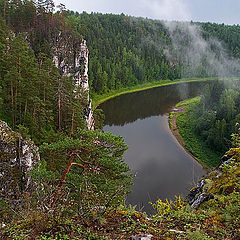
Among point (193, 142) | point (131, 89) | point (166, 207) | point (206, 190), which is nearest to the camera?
point (166, 207)

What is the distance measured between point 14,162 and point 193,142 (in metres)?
35.9

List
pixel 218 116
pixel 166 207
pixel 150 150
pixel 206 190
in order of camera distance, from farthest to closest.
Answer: pixel 218 116
pixel 150 150
pixel 206 190
pixel 166 207

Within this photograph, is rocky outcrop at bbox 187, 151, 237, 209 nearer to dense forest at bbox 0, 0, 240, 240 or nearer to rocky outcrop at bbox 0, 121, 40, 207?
dense forest at bbox 0, 0, 240, 240

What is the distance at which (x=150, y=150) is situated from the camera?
41.1 meters

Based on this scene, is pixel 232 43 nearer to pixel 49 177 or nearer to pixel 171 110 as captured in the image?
pixel 171 110

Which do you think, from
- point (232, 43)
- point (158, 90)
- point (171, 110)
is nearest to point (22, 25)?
point (171, 110)

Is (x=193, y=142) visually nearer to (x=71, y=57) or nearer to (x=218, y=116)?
(x=218, y=116)

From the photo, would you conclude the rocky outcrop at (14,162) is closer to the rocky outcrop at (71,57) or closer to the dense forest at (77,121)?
the dense forest at (77,121)

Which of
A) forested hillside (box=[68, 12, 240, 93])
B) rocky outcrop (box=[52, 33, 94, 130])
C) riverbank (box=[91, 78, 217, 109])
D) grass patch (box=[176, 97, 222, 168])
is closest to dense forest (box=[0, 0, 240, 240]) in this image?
rocky outcrop (box=[52, 33, 94, 130])

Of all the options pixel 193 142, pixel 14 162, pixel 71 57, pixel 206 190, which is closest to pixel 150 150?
pixel 193 142

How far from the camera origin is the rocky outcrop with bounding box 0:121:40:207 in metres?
15.1

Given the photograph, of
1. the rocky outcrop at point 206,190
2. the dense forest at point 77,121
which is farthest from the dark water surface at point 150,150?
the dense forest at point 77,121

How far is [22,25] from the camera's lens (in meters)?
42.3

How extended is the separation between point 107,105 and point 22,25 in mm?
33984
